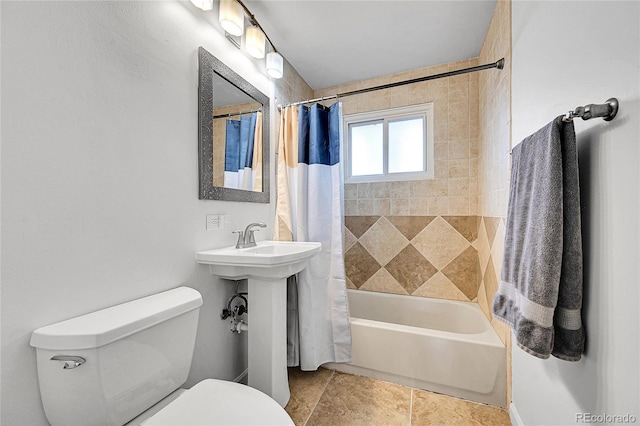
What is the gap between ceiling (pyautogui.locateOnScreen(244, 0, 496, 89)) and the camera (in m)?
1.61

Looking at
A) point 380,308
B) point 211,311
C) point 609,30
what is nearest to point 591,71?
point 609,30

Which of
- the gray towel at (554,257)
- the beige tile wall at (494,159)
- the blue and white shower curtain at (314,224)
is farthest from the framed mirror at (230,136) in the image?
the beige tile wall at (494,159)

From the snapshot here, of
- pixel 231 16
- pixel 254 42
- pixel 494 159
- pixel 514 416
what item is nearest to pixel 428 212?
pixel 494 159

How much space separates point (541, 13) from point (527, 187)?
2.54 ft

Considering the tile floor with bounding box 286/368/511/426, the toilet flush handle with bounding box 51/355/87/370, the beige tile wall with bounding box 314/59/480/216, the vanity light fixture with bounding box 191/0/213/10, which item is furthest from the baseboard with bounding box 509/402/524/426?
the vanity light fixture with bounding box 191/0/213/10

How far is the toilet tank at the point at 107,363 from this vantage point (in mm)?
734

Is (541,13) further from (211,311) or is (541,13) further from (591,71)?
(211,311)

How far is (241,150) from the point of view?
1.66 metres

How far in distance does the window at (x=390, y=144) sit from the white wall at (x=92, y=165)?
1605 mm

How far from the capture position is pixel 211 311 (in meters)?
1.42

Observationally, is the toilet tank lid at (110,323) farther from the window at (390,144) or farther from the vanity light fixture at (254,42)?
the window at (390,144)

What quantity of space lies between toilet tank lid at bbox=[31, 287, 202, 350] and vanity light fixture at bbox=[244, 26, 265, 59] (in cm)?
151

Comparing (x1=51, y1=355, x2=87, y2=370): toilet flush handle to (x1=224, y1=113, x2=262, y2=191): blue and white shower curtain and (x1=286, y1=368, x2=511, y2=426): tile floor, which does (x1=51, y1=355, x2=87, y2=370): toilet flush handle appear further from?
(x1=286, y1=368, x2=511, y2=426): tile floor

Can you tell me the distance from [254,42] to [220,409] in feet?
6.27
